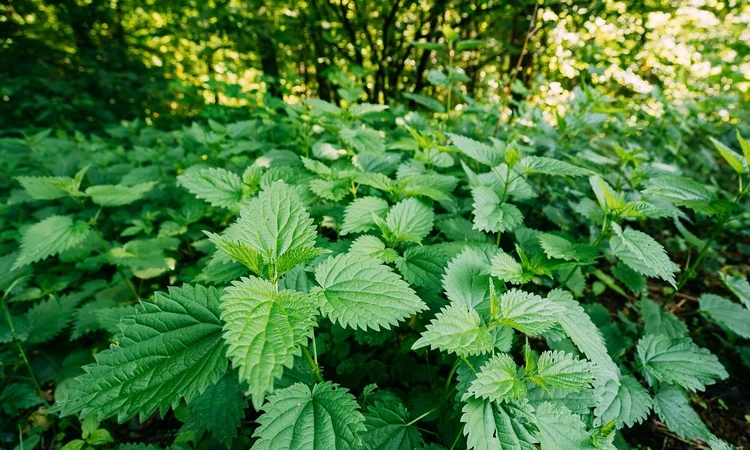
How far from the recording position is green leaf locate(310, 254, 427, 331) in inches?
38.6

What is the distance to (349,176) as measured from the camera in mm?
Result: 1790

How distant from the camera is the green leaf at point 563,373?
3.49ft

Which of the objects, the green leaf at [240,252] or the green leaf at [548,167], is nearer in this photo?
the green leaf at [240,252]

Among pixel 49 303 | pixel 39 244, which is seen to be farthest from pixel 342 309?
pixel 49 303

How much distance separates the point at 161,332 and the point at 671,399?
1907 mm

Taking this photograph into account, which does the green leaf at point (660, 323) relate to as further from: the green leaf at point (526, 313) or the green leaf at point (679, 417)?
the green leaf at point (526, 313)

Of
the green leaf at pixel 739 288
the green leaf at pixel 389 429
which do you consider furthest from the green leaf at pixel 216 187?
the green leaf at pixel 739 288

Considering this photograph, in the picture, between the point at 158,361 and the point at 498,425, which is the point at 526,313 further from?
the point at 158,361

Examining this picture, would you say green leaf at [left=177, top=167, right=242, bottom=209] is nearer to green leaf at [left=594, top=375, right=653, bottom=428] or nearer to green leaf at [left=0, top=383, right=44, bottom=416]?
green leaf at [left=0, top=383, right=44, bottom=416]

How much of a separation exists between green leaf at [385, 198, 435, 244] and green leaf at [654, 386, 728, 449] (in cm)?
116

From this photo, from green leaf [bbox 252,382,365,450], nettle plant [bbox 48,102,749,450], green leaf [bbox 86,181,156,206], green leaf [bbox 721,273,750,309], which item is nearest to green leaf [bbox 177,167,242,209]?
nettle plant [bbox 48,102,749,450]

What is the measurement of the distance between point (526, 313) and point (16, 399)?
2386mm

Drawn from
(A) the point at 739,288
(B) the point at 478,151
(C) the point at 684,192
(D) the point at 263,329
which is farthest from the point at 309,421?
(A) the point at 739,288

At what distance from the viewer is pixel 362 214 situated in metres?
1.59
